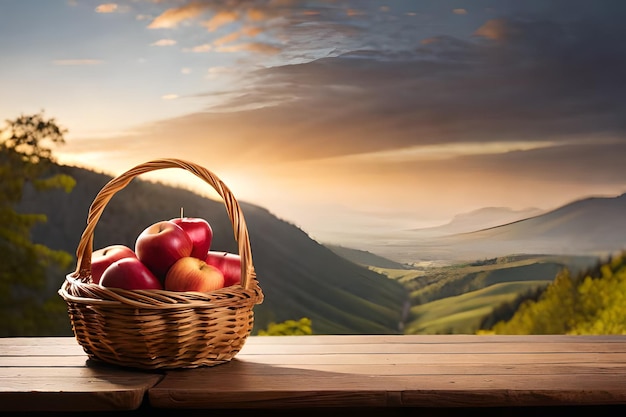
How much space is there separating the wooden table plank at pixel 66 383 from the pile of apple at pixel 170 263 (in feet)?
0.54

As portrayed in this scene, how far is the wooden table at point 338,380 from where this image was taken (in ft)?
4.37

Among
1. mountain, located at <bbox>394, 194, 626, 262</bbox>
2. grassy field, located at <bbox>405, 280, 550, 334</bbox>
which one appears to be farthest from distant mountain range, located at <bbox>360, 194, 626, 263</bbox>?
grassy field, located at <bbox>405, 280, 550, 334</bbox>

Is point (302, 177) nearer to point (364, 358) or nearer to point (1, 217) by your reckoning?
point (1, 217)

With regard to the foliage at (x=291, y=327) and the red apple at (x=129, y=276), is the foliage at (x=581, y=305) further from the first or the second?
the red apple at (x=129, y=276)

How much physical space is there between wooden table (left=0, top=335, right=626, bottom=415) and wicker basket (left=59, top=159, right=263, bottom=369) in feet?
0.11

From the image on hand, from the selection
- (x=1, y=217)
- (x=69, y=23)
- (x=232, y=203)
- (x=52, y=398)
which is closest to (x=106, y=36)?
(x=69, y=23)

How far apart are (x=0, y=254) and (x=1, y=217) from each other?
6.2 inches

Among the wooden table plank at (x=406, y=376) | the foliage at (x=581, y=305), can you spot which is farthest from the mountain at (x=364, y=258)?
the wooden table plank at (x=406, y=376)

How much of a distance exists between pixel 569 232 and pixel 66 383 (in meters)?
2.28

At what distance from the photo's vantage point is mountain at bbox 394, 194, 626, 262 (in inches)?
123

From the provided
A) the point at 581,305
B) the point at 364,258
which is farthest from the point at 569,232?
the point at 364,258

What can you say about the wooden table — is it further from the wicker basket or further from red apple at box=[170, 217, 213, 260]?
red apple at box=[170, 217, 213, 260]

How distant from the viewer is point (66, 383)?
1.38 m

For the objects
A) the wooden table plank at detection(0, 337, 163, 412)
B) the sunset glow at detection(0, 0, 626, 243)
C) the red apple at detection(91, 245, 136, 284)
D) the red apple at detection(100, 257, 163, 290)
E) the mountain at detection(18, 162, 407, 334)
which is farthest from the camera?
the mountain at detection(18, 162, 407, 334)
